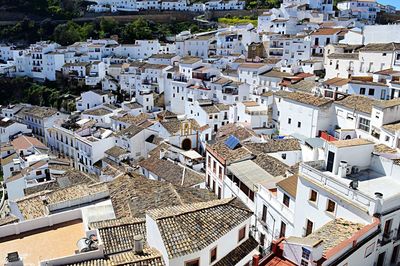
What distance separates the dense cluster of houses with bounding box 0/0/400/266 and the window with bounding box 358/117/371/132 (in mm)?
163

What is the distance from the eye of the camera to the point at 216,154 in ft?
87.1

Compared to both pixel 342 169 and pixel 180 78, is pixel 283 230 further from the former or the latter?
pixel 180 78

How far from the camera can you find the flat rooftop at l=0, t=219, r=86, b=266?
13735mm

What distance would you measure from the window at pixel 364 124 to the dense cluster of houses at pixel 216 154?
163 mm

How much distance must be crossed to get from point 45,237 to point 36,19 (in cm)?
10402

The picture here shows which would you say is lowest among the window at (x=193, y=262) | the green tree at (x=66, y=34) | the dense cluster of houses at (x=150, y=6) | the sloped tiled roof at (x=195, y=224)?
the window at (x=193, y=262)

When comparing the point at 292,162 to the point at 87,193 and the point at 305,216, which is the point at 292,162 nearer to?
the point at 305,216

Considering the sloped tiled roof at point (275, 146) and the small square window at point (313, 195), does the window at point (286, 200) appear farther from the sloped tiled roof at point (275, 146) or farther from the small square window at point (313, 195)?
the sloped tiled roof at point (275, 146)

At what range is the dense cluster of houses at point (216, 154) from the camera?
13914 millimetres

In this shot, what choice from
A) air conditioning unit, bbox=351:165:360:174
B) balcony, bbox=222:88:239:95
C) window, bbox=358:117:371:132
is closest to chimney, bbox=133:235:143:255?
air conditioning unit, bbox=351:165:360:174

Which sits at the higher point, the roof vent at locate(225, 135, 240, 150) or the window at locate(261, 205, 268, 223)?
the roof vent at locate(225, 135, 240, 150)

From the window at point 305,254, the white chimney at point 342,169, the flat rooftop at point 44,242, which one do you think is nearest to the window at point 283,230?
the white chimney at point 342,169

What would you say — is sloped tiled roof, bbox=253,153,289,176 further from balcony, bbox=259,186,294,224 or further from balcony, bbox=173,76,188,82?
balcony, bbox=173,76,188,82

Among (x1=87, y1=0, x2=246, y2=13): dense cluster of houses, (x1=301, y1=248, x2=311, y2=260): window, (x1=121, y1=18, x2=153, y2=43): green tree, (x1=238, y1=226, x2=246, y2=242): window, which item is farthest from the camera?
(x1=87, y1=0, x2=246, y2=13): dense cluster of houses
